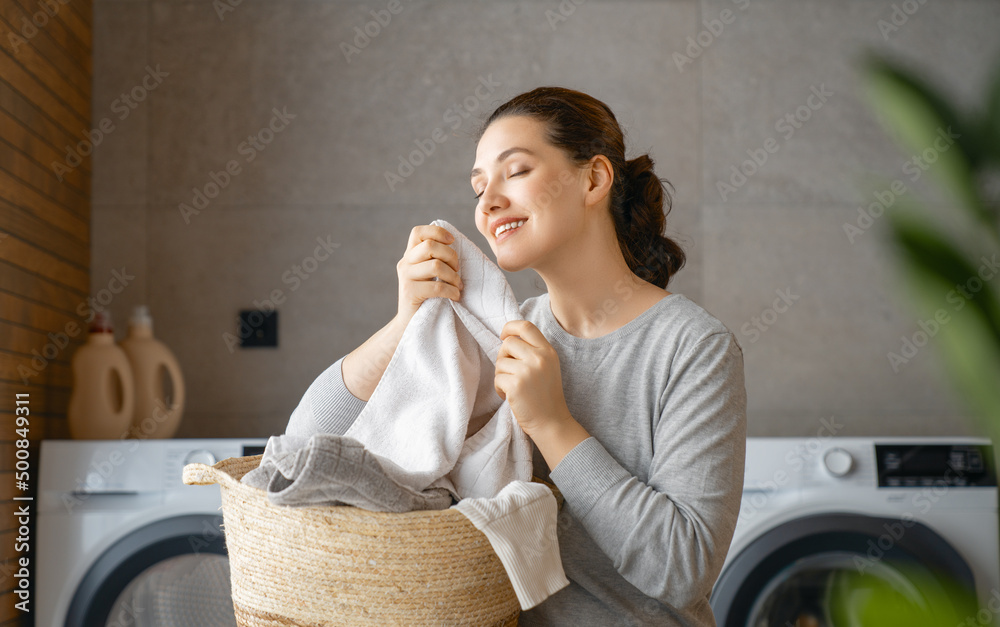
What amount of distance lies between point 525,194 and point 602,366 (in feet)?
0.72

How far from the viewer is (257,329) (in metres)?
2.21

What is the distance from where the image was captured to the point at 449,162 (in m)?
2.26

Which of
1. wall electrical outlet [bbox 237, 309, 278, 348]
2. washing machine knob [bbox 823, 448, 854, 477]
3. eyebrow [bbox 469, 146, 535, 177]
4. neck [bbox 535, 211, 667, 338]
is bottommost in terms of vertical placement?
washing machine knob [bbox 823, 448, 854, 477]

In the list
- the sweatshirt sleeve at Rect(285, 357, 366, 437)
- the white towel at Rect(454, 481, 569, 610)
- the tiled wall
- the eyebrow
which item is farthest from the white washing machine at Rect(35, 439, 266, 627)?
the white towel at Rect(454, 481, 569, 610)

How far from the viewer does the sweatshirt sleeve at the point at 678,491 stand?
736mm

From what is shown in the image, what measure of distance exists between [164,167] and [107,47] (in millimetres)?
383

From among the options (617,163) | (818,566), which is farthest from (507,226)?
(818,566)

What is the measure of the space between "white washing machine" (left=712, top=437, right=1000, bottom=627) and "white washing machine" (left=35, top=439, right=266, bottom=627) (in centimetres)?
110

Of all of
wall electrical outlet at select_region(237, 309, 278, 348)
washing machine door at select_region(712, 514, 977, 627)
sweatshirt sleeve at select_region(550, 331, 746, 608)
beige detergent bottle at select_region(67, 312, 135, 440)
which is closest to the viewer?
sweatshirt sleeve at select_region(550, 331, 746, 608)

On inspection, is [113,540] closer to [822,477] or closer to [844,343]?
[822,477]

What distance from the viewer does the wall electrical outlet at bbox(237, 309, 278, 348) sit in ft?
7.24

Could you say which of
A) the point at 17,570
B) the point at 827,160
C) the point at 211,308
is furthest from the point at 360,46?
the point at 17,570

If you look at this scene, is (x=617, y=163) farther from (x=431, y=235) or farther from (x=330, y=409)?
(x=330, y=409)

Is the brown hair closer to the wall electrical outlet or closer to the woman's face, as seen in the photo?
the woman's face
